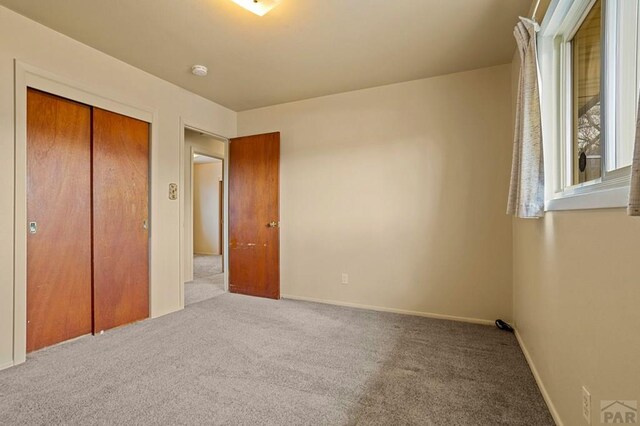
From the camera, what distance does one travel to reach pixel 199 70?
3.05m

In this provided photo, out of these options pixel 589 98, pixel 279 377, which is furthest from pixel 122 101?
pixel 589 98

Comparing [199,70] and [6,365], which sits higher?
[199,70]

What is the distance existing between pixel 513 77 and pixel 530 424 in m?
2.75

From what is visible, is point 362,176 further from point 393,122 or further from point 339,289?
point 339,289

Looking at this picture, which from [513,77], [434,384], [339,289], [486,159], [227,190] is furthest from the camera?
[227,190]

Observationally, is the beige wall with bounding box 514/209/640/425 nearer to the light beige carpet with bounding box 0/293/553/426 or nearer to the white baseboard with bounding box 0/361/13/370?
the light beige carpet with bounding box 0/293/553/426

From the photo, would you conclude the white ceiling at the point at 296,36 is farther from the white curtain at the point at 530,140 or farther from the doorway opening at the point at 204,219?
the doorway opening at the point at 204,219

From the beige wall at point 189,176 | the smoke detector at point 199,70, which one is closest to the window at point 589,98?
the smoke detector at point 199,70

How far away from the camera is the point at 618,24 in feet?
3.87

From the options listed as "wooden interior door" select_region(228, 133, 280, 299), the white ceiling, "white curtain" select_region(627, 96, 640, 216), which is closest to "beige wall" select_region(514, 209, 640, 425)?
"white curtain" select_region(627, 96, 640, 216)

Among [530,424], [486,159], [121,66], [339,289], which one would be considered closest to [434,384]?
[530,424]

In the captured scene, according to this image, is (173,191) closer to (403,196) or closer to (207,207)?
(403,196)

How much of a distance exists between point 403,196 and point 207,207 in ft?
21.2

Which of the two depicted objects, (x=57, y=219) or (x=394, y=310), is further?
(x=394, y=310)
